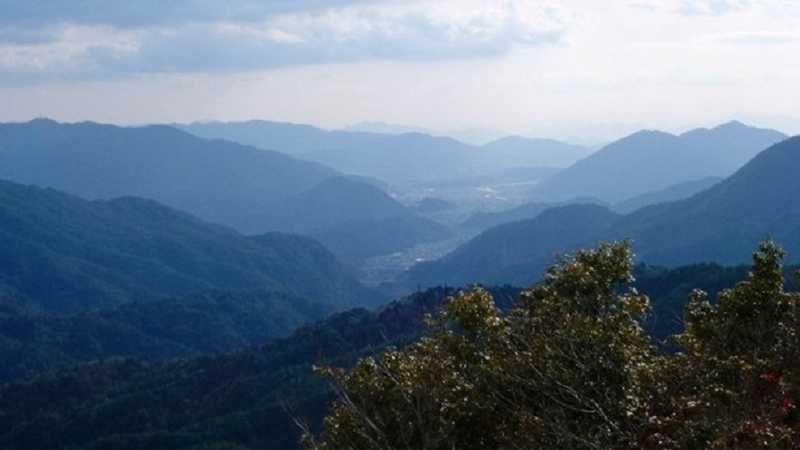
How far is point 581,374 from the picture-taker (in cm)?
1437

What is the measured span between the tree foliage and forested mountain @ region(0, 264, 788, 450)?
2777 inches

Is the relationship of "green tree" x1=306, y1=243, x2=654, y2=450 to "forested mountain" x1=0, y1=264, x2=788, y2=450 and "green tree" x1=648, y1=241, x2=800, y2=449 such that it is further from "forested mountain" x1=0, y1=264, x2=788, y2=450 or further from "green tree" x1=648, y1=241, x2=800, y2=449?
"forested mountain" x1=0, y1=264, x2=788, y2=450

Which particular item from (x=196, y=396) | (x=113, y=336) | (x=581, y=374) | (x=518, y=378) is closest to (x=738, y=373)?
(x=581, y=374)

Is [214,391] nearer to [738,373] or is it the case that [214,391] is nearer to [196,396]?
[196,396]

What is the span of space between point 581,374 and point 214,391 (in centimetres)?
10561

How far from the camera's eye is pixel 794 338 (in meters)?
14.3

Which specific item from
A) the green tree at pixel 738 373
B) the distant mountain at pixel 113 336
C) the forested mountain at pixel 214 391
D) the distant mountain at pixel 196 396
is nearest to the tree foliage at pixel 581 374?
the green tree at pixel 738 373

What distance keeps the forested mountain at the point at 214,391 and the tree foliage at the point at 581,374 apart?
231 feet

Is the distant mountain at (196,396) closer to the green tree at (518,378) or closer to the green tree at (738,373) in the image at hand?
the green tree at (518,378)

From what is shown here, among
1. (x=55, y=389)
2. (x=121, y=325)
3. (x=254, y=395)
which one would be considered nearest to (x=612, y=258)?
(x=254, y=395)

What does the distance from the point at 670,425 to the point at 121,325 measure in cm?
18564

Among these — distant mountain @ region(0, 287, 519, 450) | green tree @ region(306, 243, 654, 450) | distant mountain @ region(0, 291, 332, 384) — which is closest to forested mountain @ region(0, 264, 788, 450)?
distant mountain @ region(0, 287, 519, 450)

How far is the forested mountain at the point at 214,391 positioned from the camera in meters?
94.1

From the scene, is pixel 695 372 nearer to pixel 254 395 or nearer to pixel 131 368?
pixel 254 395
